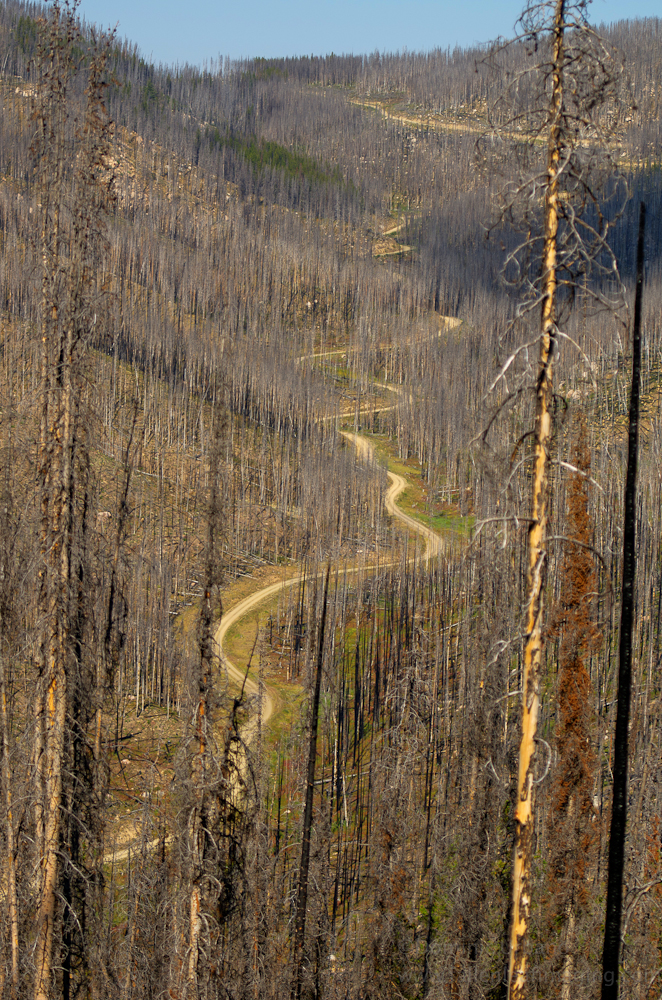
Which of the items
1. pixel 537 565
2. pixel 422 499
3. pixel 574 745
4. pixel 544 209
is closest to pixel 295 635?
pixel 422 499

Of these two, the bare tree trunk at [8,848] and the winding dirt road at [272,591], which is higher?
the bare tree trunk at [8,848]

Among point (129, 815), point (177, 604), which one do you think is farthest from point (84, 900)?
point (177, 604)

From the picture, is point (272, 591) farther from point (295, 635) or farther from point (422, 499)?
point (422, 499)

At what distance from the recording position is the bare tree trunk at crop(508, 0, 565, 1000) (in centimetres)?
750

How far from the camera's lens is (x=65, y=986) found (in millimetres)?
11992

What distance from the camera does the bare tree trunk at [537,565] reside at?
295 inches

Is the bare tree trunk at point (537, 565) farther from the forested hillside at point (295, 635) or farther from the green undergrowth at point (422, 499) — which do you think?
the green undergrowth at point (422, 499)

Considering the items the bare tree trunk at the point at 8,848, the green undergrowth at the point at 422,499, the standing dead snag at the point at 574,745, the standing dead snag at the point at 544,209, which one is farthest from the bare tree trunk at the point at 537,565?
the green undergrowth at the point at 422,499

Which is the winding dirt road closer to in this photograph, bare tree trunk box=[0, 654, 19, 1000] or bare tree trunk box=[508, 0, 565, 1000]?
bare tree trunk box=[0, 654, 19, 1000]

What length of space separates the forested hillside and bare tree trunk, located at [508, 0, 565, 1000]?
121mm

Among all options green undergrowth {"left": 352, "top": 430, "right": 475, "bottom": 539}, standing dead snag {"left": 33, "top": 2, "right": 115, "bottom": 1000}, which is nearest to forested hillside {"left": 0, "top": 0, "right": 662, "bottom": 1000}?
standing dead snag {"left": 33, "top": 2, "right": 115, "bottom": 1000}

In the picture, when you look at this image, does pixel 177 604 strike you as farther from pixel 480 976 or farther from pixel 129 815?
pixel 480 976

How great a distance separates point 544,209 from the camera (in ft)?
25.2

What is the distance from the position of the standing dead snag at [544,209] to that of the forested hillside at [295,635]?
84 mm
